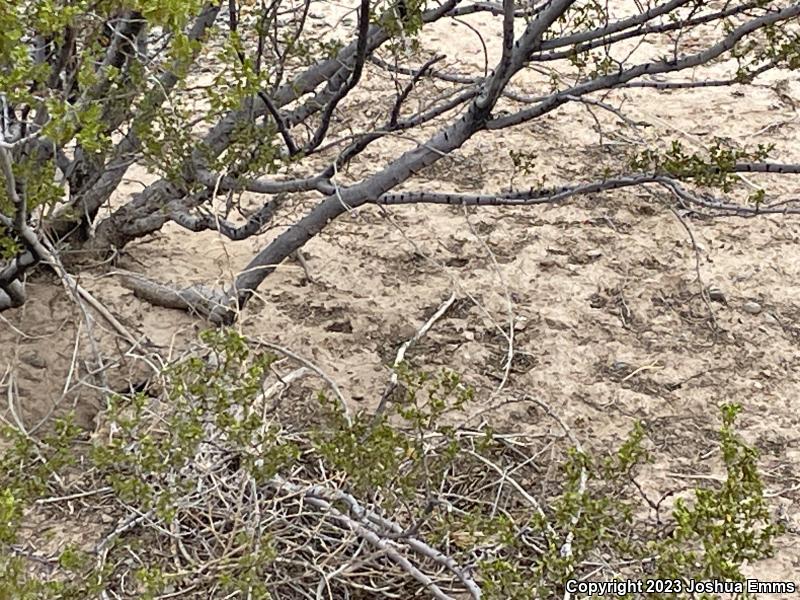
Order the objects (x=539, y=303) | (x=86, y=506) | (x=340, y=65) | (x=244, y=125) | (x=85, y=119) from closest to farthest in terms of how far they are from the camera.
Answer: (x=85, y=119)
(x=86, y=506)
(x=244, y=125)
(x=340, y=65)
(x=539, y=303)

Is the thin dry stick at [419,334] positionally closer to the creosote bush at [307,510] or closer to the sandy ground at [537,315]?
the sandy ground at [537,315]

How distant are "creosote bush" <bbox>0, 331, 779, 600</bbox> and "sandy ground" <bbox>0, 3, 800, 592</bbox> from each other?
0.30m

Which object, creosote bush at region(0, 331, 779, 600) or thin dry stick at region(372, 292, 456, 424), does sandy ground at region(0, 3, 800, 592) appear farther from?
creosote bush at region(0, 331, 779, 600)

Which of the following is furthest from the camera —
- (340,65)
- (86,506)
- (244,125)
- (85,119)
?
A: (340,65)

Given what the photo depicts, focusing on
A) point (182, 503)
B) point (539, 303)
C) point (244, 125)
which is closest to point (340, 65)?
point (244, 125)

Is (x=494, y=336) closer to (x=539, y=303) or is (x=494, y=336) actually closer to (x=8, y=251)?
Result: (x=539, y=303)

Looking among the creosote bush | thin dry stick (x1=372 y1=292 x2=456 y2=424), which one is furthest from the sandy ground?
the creosote bush

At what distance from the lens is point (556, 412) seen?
306 centimetres

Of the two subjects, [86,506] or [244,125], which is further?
[244,125]

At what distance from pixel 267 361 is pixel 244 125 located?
86 cm

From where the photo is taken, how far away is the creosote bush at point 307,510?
217 cm

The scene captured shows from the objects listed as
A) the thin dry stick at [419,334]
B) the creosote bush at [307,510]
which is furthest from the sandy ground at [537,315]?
the creosote bush at [307,510]

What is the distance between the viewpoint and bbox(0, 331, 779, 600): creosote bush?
2166 mm

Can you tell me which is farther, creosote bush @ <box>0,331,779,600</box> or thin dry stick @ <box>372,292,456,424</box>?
thin dry stick @ <box>372,292,456,424</box>
